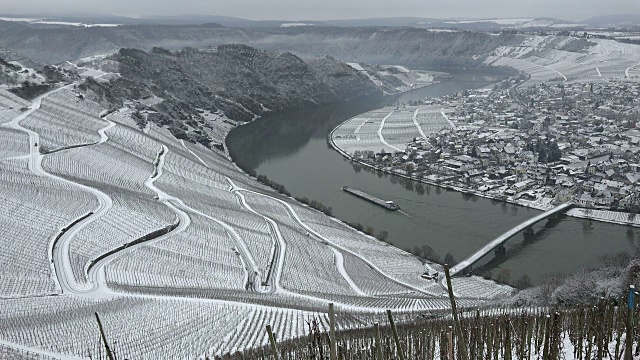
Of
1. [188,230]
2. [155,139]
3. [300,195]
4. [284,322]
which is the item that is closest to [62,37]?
[155,139]

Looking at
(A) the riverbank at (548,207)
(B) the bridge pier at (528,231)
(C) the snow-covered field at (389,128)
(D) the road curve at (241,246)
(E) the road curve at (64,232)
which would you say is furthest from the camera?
(C) the snow-covered field at (389,128)

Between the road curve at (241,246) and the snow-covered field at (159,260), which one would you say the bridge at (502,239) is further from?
the road curve at (241,246)

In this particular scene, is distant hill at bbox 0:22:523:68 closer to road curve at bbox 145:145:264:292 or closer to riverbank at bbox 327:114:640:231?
riverbank at bbox 327:114:640:231

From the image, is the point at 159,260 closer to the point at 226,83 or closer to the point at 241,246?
the point at 241,246

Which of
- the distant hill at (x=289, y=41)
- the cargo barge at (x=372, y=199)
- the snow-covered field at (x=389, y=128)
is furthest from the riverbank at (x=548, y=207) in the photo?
the distant hill at (x=289, y=41)

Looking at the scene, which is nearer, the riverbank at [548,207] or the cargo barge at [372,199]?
the riverbank at [548,207]

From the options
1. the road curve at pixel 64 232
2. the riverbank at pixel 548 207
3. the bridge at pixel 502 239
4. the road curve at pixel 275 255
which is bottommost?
the riverbank at pixel 548 207

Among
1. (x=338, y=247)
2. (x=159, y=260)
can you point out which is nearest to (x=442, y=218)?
(x=338, y=247)
